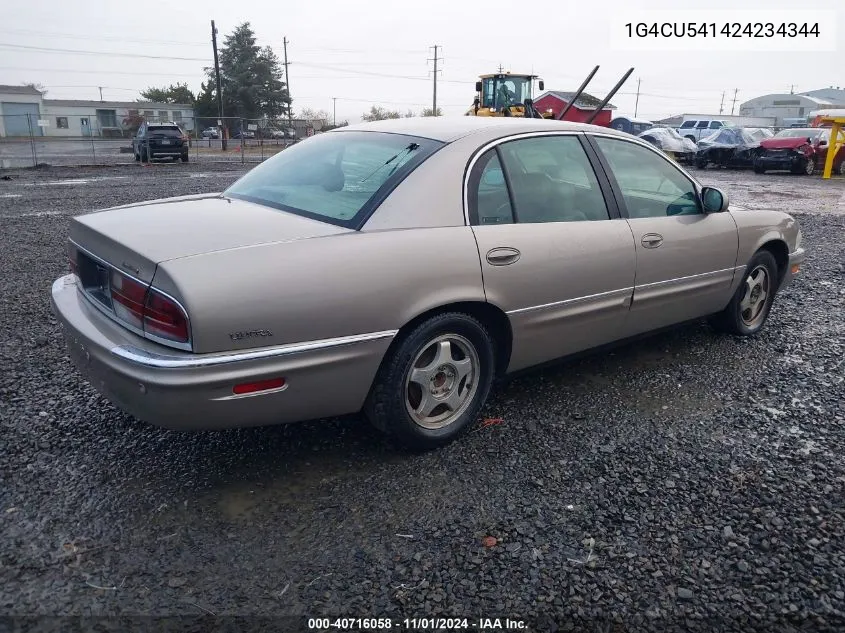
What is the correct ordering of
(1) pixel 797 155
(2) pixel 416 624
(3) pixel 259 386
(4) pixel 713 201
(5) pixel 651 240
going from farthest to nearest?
(1) pixel 797 155, (4) pixel 713 201, (5) pixel 651 240, (3) pixel 259 386, (2) pixel 416 624

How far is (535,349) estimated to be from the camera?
339 cm

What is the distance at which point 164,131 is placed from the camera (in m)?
24.2

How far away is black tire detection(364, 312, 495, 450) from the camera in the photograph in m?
2.84

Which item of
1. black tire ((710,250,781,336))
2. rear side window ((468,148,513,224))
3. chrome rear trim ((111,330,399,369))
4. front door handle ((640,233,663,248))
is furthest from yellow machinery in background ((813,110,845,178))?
chrome rear trim ((111,330,399,369))

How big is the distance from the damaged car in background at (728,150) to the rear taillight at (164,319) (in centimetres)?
2446

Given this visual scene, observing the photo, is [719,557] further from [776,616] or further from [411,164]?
[411,164]

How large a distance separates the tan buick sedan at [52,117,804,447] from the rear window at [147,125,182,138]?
886 inches

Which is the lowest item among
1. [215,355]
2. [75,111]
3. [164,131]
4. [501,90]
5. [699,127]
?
[215,355]

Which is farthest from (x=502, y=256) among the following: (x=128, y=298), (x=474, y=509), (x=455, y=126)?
(x=128, y=298)

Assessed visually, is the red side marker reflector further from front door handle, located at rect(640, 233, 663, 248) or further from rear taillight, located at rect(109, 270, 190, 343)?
front door handle, located at rect(640, 233, 663, 248)

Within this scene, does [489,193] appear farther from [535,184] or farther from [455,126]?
[455,126]

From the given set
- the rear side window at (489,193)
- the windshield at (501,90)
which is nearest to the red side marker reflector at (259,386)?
the rear side window at (489,193)

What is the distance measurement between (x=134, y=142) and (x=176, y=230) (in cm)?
2559

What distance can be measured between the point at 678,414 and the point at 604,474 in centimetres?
84
